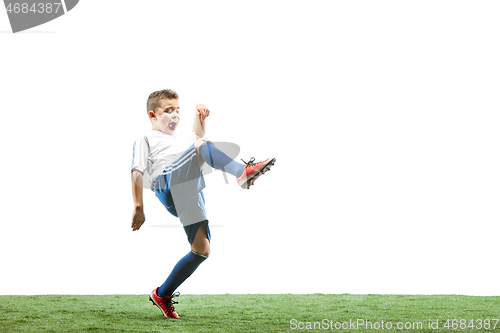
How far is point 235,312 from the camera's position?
2693 mm

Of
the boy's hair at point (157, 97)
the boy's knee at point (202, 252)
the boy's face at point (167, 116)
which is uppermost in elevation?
the boy's hair at point (157, 97)

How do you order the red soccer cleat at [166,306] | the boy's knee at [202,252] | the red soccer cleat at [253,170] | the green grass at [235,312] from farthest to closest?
the red soccer cleat at [166,306] → the boy's knee at [202,252] → the green grass at [235,312] → the red soccer cleat at [253,170]

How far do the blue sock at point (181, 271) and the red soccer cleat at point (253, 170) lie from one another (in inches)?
21.0

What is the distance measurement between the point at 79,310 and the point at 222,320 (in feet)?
2.77

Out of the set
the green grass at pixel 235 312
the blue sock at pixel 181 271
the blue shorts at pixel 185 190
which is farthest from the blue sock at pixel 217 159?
the green grass at pixel 235 312

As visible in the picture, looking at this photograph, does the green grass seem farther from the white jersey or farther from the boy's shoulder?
the boy's shoulder

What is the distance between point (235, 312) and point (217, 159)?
0.97 m

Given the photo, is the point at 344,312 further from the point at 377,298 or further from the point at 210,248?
the point at 210,248

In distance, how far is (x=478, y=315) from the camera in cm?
254

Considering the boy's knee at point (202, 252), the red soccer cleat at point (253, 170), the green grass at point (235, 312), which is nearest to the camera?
the red soccer cleat at point (253, 170)

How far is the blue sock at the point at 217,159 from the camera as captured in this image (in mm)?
2150

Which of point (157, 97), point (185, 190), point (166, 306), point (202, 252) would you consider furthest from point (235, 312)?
point (157, 97)

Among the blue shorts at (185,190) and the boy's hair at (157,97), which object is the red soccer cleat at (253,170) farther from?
the boy's hair at (157,97)

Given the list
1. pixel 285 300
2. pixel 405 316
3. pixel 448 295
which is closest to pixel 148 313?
pixel 285 300
